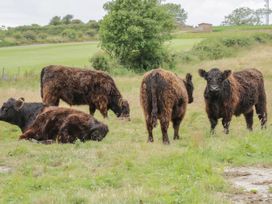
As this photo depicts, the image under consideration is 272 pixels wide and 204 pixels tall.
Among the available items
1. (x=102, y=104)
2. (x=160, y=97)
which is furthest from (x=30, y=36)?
(x=160, y=97)

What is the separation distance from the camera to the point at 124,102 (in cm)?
1582

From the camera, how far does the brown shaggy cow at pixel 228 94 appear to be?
12.6 m

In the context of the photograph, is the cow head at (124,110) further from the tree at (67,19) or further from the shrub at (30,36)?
the tree at (67,19)

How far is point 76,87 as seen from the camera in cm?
1513

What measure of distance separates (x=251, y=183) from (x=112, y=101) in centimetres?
846

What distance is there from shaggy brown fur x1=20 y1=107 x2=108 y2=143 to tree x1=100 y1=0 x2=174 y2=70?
76.3ft

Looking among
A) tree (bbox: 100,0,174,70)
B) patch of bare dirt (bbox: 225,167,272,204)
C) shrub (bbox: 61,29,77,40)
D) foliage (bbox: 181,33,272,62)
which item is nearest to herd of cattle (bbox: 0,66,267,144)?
patch of bare dirt (bbox: 225,167,272,204)

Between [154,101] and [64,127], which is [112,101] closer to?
[64,127]

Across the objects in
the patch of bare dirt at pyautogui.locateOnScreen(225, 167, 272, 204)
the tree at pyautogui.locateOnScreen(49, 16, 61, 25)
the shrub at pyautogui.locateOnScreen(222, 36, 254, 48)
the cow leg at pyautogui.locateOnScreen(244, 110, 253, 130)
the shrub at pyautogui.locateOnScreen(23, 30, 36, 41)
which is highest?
the tree at pyautogui.locateOnScreen(49, 16, 61, 25)

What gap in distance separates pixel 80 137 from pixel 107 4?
2610cm

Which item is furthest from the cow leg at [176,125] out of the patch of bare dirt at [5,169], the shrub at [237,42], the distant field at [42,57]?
the shrub at [237,42]

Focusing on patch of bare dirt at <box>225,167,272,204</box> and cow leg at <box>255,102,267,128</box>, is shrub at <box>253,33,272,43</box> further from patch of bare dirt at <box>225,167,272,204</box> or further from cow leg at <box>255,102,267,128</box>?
patch of bare dirt at <box>225,167,272,204</box>

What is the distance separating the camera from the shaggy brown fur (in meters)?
11.1

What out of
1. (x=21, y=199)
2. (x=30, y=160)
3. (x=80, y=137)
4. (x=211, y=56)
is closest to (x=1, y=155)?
(x=30, y=160)
